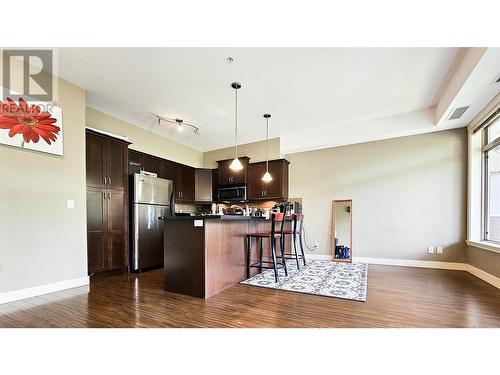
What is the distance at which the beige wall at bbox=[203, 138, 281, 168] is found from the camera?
17.7 feet

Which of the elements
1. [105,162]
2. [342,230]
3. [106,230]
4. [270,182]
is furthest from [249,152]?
[106,230]

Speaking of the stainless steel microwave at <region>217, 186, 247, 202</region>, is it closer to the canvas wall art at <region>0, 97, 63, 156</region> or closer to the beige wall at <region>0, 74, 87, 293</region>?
the beige wall at <region>0, 74, 87, 293</region>

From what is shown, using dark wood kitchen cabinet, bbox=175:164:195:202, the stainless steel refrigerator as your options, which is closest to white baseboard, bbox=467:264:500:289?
the stainless steel refrigerator

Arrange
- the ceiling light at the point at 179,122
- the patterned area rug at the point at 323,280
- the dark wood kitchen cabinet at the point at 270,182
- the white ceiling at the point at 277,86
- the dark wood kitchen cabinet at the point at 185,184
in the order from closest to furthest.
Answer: the white ceiling at the point at 277,86, the patterned area rug at the point at 323,280, the ceiling light at the point at 179,122, the dark wood kitchen cabinet at the point at 270,182, the dark wood kitchen cabinet at the point at 185,184

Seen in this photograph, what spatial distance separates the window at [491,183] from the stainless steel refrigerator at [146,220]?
5.44m

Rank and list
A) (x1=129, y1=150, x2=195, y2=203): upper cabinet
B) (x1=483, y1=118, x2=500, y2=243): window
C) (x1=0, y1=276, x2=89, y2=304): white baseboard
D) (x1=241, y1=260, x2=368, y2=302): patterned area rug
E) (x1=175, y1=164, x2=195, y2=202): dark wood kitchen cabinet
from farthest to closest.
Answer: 1. (x1=175, y1=164, x2=195, y2=202): dark wood kitchen cabinet
2. (x1=129, y1=150, x2=195, y2=203): upper cabinet
3. (x1=483, y1=118, x2=500, y2=243): window
4. (x1=241, y1=260, x2=368, y2=302): patterned area rug
5. (x1=0, y1=276, x2=89, y2=304): white baseboard

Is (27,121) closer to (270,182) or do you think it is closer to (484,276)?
(270,182)

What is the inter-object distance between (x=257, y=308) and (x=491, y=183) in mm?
4129

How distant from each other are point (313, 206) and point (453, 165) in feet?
8.52

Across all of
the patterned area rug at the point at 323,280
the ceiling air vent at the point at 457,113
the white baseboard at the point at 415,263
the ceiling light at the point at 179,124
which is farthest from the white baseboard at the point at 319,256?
the ceiling light at the point at 179,124

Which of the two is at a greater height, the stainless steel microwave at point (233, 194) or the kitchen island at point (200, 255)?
the stainless steel microwave at point (233, 194)

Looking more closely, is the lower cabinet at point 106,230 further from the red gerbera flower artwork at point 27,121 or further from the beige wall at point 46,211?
the red gerbera flower artwork at point 27,121

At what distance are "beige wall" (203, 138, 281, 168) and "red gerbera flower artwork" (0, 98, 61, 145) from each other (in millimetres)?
3713

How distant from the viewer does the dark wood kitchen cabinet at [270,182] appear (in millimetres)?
5320
